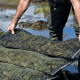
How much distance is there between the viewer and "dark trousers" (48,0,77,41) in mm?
2684

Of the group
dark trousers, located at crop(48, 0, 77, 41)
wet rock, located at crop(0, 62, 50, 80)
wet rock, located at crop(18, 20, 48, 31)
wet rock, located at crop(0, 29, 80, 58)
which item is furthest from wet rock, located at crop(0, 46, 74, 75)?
wet rock, located at crop(18, 20, 48, 31)

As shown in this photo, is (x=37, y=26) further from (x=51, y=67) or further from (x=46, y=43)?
(x=51, y=67)

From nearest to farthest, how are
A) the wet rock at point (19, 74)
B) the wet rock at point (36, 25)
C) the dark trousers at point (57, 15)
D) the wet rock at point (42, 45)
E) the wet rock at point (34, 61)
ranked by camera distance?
1. the wet rock at point (19, 74)
2. the wet rock at point (34, 61)
3. the wet rock at point (42, 45)
4. the dark trousers at point (57, 15)
5. the wet rock at point (36, 25)

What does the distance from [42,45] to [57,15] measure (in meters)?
1.45

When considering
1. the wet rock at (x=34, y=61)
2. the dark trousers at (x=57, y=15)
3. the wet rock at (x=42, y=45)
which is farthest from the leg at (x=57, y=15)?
the wet rock at (x=34, y=61)

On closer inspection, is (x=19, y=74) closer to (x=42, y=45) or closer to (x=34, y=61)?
(x=34, y=61)

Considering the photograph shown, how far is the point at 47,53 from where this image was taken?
1.44 m

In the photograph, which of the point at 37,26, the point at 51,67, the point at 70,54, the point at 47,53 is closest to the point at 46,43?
the point at 47,53

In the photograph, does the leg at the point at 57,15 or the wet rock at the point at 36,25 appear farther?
the wet rock at the point at 36,25

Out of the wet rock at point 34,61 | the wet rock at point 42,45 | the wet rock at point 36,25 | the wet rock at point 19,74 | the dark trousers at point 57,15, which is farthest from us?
the wet rock at point 36,25

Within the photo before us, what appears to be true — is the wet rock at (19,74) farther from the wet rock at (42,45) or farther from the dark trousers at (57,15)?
the dark trousers at (57,15)

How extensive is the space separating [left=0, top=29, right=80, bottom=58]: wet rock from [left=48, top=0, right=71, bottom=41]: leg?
125 centimetres

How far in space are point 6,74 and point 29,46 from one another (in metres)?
0.54

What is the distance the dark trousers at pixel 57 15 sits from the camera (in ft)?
8.80
